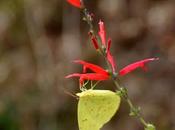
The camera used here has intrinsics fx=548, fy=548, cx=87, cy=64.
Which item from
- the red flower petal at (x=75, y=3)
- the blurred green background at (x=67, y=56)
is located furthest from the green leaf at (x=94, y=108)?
the blurred green background at (x=67, y=56)

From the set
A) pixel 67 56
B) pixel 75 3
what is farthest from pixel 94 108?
pixel 67 56

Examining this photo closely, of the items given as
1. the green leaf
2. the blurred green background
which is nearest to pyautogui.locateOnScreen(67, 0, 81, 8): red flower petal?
the green leaf

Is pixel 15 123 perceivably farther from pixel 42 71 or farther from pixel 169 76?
pixel 169 76

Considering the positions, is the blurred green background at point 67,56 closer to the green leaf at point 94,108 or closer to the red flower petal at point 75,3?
the green leaf at point 94,108

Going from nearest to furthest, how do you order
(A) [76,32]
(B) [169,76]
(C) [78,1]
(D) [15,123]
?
(C) [78,1], (D) [15,123], (B) [169,76], (A) [76,32]

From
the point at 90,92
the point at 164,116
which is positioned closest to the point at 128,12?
the point at 164,116
